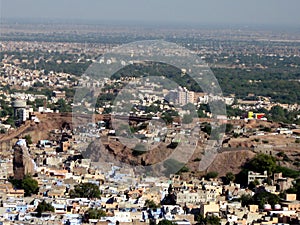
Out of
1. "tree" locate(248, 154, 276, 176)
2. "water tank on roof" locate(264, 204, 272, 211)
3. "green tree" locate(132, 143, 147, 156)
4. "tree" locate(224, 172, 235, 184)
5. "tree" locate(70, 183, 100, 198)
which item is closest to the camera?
"water tank on roof" locate(264, 204, 272, 211)

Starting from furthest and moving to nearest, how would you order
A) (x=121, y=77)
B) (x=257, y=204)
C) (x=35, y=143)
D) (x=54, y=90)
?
(x=121, y=77), (x=54, y=90), (x=35, y=143), (x=257, y=204)

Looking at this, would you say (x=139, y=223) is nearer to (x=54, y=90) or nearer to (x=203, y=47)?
(x=54, y=90)

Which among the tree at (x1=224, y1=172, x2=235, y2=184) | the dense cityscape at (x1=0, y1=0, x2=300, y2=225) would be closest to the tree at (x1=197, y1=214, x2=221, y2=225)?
the dense cityscape at (x1=0, y1=0, x2=300, y2=225)

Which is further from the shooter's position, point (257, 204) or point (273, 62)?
point (273, 62)

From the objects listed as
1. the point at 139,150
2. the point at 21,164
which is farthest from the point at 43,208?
the point at 139,150

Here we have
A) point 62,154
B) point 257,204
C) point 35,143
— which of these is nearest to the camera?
point 257,204

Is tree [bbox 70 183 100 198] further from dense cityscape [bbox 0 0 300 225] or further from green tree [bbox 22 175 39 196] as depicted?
green tree [bbox 22 175 39 196]

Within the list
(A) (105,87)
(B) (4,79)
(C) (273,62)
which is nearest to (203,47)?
(C) (273,62)
